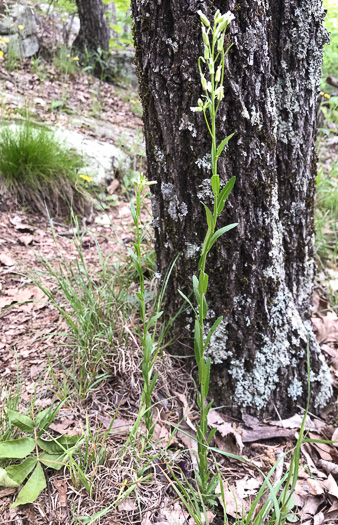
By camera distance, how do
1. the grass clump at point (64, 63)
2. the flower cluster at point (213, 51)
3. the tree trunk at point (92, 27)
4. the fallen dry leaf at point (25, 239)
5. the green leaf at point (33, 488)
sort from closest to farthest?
the flower cluster at point (213, 51)
the green leaf at point (33, 488)
the fallen dry leaf at point (25, 239)
the grass clump at point (64, 63)
the tree trunk at point (92, 27)

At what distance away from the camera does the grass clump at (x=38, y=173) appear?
9.53ft

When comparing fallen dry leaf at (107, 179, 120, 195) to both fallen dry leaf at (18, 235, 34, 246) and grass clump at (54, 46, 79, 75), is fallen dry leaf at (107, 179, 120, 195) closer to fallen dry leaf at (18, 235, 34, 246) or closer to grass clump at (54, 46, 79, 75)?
fallen dry leaf at (18, 235, 34, 246)

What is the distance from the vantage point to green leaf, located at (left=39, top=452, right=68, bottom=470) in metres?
1.24

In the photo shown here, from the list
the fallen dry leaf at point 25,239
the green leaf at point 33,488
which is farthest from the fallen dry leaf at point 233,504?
the fallen dry leaf at point 25,239

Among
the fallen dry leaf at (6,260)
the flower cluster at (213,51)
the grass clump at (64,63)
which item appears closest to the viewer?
the flower cluster at (213,51)

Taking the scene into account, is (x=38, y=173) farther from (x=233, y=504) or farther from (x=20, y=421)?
(x=233, y=504)

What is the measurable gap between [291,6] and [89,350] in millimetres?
1483

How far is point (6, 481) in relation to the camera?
1173 millimetres

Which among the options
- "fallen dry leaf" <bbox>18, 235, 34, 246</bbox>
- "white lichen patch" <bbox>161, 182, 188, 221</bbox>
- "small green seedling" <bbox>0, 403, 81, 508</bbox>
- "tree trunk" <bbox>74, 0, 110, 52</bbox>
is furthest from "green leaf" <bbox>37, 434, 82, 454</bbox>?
"tree trunk" <bbox>74, 0, 110, 52</bbox>

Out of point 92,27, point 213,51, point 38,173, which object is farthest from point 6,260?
point 92,27

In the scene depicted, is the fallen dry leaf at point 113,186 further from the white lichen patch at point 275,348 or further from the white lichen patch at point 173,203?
the white lichen patch at point 275,348

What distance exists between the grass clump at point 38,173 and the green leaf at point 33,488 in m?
2.00

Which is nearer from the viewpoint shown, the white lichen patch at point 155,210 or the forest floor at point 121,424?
the forest floor at point 121,424

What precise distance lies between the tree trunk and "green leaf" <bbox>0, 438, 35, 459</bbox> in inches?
253
